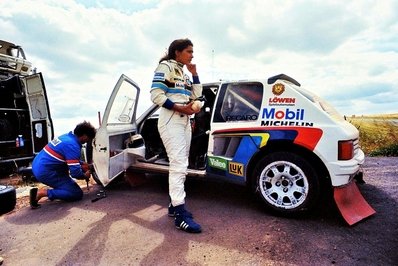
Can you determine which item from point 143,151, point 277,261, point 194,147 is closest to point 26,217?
point 143,151

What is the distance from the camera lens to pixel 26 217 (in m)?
4.13

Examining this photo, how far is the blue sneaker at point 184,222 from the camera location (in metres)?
3.29

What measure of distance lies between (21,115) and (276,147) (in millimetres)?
6876

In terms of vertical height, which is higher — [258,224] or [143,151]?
[143,151]

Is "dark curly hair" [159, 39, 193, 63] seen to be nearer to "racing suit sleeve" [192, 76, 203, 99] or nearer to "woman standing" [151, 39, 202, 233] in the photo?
"woman standing" [151, 39, 202, 233]

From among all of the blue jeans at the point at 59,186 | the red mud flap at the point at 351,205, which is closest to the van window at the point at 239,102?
the red mud flap at the point at 351,205

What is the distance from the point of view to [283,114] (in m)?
3.75

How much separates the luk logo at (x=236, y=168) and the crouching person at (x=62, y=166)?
86.7 inches

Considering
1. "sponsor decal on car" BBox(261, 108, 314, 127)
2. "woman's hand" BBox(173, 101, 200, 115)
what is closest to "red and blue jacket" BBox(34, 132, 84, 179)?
"woman's hand" BBox(173, 101, 200, 115)

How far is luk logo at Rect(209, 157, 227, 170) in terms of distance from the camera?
4.07 meters

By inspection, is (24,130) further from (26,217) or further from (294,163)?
(294,163)

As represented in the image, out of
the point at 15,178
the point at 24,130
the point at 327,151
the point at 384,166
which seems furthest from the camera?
the point at 24,130

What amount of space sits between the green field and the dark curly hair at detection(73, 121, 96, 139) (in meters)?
7.56

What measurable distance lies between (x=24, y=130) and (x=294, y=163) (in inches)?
276
